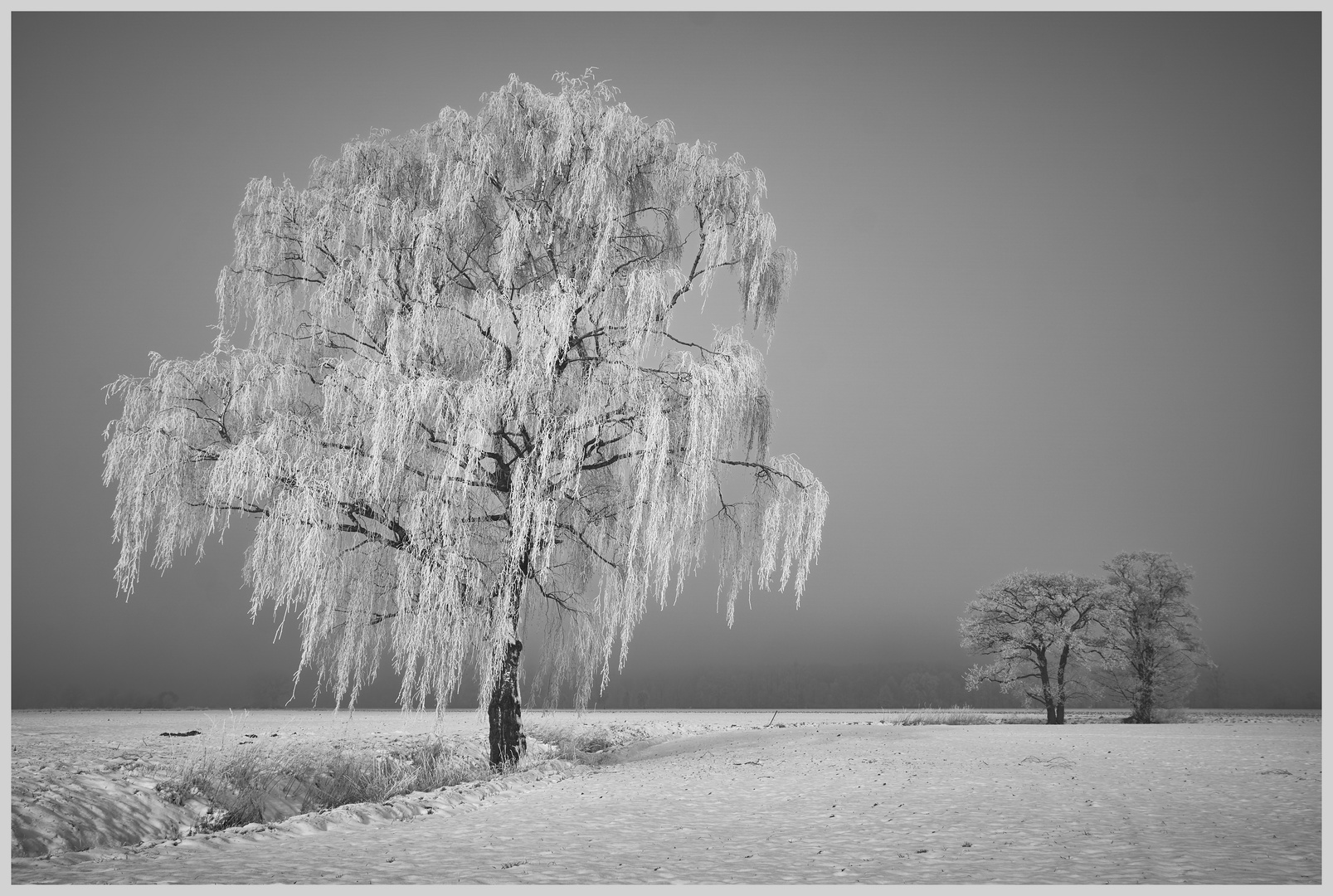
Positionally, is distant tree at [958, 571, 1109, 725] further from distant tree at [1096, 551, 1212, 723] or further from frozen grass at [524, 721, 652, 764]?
frozen grass at [524, 721, 652, 764]

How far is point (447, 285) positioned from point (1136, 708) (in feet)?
102

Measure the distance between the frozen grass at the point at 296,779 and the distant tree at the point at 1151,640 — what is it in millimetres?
27760

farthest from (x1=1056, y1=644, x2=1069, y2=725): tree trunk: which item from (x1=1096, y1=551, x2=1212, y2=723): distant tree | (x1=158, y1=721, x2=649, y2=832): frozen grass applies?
(x1=158, y1=721, x2=649, y2=832): frozen grass

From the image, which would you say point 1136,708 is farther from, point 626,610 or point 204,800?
point 204,800

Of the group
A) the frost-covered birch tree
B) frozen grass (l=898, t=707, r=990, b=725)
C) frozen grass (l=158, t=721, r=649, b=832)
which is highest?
the frost-covered birch tree

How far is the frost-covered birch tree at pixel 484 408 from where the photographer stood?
10.2 metres

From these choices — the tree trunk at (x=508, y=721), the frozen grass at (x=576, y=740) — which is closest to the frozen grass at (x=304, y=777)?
the tree trunk at (x=508, y=721)

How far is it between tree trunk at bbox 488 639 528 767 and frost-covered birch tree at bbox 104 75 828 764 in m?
0.04

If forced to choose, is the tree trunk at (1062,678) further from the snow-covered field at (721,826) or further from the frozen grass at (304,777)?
the frozen grass at (304,777)

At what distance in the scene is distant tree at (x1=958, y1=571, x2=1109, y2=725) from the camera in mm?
31203

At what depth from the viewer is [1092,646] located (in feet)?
103

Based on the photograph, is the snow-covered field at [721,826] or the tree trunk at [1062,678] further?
the tree trunk at [1062,678]

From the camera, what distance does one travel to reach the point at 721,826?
749 cm

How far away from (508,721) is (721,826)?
522 cm
